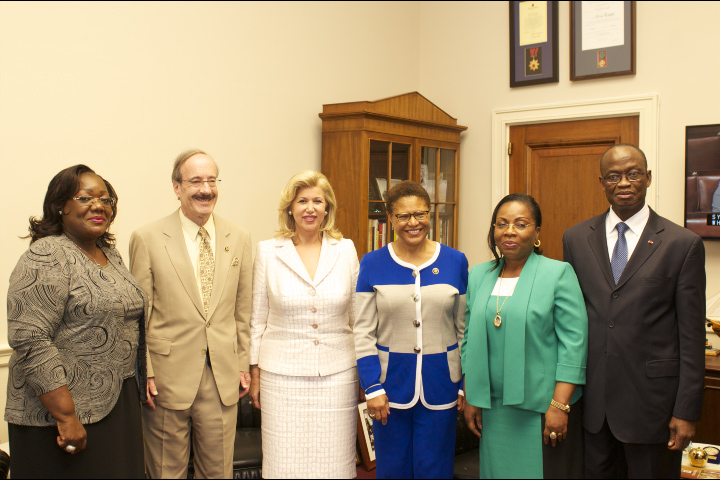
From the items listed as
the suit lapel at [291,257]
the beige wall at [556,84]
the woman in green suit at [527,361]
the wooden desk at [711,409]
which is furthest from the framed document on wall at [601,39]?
the suit lapel at [291,257]

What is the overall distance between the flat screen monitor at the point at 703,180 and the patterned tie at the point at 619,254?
170 cm

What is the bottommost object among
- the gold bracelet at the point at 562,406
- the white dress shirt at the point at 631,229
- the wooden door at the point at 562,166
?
the gold bracelet at the point at 562,406

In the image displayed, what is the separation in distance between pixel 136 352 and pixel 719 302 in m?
3.01

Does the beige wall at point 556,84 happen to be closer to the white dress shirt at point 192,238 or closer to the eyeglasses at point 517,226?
the eyeglasses at point 517,226

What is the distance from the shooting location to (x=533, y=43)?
13.3 feet

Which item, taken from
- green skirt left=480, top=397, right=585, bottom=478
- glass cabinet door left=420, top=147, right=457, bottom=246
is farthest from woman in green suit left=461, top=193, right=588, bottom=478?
→ glass cabinet door left=420, top=147, right=457, bottom=246

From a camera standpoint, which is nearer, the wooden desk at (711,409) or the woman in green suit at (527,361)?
the woman in green suit at (527,361)

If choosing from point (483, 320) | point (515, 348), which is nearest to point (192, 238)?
point (483, 320)

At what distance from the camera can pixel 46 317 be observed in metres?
1.67

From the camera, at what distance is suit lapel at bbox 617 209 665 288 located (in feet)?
6.18

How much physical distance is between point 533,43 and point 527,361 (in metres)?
2.87

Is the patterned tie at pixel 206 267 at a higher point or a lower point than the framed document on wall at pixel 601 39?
lower

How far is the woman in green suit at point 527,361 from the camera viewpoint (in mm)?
1806

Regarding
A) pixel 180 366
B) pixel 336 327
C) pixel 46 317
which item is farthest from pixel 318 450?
pixel 46 317
